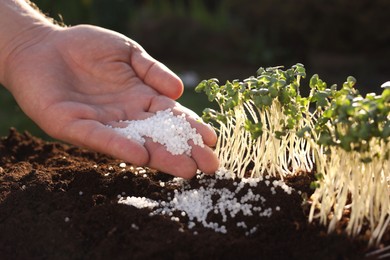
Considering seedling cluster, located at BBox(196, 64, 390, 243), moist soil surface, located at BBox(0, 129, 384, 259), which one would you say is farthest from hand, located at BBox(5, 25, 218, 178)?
seedling cluster, located at BBox(196, 64, 390, 243)

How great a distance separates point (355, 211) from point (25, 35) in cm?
193

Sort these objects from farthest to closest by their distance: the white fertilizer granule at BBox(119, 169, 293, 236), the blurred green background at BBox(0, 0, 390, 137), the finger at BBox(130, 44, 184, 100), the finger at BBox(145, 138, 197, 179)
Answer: the blurred green background at BBox(0, 0, 390, 137), the finger at BBox(130, 44, 184, 100), the finger at BBox(145, 138, 197, 179), the white fertilizer granule at BBox(119, 169, 293, 236)

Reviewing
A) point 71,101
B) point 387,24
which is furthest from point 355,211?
point 387,24

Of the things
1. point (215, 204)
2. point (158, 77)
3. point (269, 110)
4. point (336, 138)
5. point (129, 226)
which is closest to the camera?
point (336, 138)

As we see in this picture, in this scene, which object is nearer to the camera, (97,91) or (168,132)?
(168,132)

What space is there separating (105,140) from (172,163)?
0.96 ft

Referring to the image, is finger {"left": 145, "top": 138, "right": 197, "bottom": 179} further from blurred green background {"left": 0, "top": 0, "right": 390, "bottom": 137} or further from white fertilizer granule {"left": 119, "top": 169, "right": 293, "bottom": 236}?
blurred green background {"left": 0, "top": 0, "right": 390, "bottom": 137}

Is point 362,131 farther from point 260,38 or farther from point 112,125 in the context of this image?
point 260,38

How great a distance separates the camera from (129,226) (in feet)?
6.26

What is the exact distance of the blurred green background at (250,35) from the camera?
651 centimetres

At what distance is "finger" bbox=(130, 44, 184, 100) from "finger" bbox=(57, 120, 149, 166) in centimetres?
43

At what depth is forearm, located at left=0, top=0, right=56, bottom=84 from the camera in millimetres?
2965

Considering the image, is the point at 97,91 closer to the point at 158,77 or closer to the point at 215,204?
the point at 158,77

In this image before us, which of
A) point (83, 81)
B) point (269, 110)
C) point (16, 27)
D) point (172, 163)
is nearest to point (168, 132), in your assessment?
point (172, 163)
